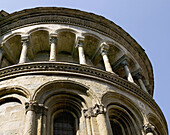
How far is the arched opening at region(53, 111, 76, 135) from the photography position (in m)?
12.1

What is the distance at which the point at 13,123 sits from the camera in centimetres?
1134

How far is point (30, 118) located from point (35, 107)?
30.1 inches

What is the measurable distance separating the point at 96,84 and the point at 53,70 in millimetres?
2100

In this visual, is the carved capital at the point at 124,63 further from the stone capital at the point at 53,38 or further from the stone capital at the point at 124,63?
the stone capital at the point at 53,38

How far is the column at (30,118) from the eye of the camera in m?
10.5

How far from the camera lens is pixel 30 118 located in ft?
36.3

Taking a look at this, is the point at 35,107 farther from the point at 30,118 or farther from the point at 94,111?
the point at 94,111

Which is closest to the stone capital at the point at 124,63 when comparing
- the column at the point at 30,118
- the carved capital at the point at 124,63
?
the carved capital at the point at 124,63

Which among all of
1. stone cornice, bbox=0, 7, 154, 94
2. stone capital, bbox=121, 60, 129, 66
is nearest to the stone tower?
stone cornice, bbox=0, 7, 154, 94

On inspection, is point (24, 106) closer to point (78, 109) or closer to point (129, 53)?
point (78, 109)

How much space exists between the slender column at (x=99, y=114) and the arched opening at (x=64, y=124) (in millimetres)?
805

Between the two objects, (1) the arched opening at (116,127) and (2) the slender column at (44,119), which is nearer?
(2) the slender column at (44,119)

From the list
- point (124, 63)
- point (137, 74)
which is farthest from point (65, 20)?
point (137, 74)

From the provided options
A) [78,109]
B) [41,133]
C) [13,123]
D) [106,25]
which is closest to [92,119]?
[78,109]
